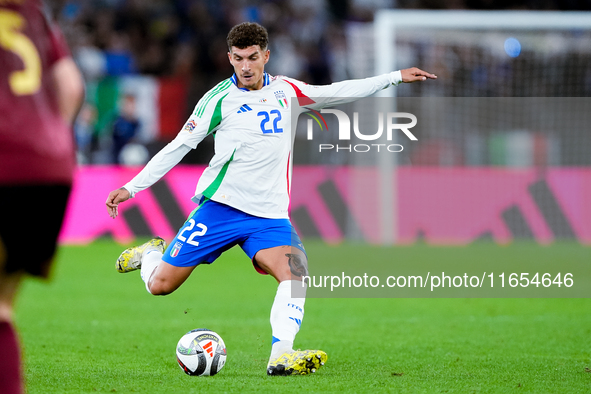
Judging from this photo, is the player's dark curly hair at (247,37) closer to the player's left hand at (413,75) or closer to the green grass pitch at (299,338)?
the player's left hand at (413,75)

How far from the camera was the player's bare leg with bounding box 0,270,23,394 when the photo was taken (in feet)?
10.2

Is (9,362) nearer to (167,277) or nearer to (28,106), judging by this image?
(28,106)

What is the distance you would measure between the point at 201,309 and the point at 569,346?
3.86 m

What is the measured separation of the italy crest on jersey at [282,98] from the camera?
6035mm

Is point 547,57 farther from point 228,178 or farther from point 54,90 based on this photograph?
point 54,90

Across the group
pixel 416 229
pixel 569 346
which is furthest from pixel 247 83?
pixel 416 229

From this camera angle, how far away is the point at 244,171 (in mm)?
5988

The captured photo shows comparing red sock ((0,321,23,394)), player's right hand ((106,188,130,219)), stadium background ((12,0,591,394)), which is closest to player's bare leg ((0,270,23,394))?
red sock ((0,321,23,394))

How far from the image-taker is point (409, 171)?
621 inches

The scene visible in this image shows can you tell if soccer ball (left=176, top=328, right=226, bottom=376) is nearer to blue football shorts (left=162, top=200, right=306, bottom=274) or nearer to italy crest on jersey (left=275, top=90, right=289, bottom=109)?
blue football shorts (left=162, top=200, right=306, bottom=274)

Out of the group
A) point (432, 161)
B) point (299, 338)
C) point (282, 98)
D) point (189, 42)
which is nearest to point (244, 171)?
point (282, 98)

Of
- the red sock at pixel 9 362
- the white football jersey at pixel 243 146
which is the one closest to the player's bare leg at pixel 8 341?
the red sock at pixel 9 362

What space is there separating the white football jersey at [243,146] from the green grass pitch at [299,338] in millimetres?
1206

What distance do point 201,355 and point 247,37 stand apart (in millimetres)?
2139
